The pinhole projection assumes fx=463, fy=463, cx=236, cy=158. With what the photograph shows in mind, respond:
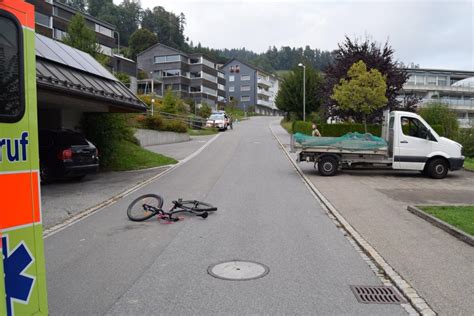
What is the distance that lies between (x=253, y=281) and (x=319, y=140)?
12.9 meters

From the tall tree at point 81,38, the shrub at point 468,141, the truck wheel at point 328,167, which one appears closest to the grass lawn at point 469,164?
the shrub at point 468,141

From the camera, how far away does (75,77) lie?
14.5m

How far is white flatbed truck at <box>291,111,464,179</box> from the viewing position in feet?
59.0

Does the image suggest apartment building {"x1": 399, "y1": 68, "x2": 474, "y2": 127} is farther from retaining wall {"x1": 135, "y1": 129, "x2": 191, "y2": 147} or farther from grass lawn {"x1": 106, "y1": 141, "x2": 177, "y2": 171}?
grass lawn {"x1": 106, "y1": 141, "x2": 177, "y2": 171}

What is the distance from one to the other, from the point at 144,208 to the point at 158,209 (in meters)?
0.37

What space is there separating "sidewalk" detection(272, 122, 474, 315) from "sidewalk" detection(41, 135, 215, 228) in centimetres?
624

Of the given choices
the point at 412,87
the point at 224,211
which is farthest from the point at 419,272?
the point at 412,87

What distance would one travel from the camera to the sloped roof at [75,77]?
1263 centimetres

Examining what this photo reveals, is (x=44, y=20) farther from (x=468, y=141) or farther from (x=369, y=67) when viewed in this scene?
(x=468, y=141)

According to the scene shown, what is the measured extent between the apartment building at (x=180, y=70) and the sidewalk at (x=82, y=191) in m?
67.2

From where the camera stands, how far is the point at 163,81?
85.8 m

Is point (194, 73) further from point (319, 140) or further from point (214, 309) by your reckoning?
point (214, 309)

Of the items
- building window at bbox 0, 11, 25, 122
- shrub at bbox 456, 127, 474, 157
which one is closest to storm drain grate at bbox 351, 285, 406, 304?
building window at bbox 0, 11, 25, 122

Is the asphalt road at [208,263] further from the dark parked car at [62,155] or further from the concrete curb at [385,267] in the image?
the dark parked car at [62,155]
